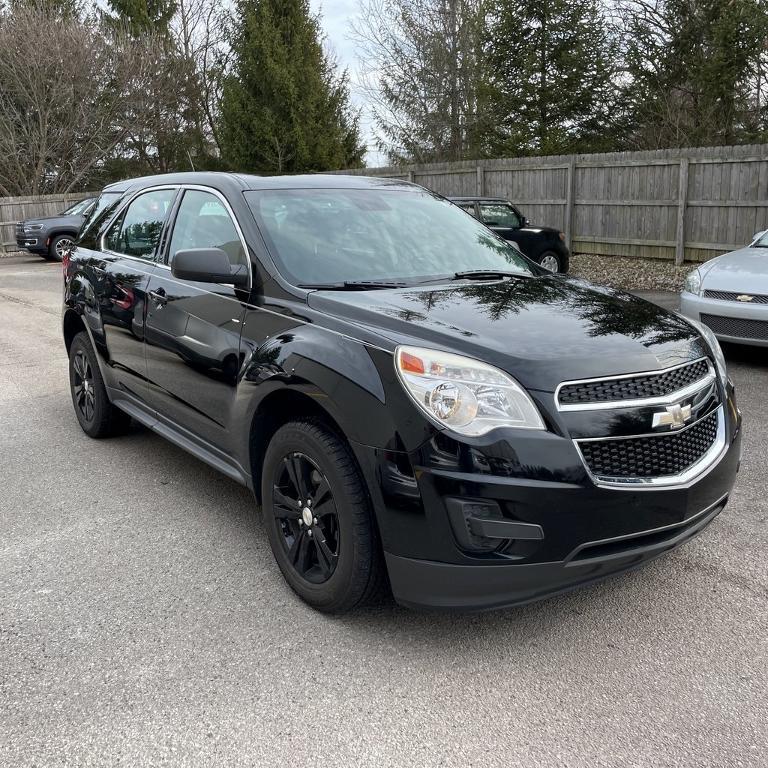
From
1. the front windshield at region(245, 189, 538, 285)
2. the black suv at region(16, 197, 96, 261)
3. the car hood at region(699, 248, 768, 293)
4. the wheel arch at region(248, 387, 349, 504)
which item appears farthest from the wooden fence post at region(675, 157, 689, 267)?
the black suv at region(16, 197, 96, 261)

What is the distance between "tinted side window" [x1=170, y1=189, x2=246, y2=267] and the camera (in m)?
3.74

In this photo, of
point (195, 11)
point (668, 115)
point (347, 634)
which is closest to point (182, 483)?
point (347, 634)

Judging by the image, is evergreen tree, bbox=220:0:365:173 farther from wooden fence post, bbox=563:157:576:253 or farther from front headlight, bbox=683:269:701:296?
front headlight, bbox=683:269:701:296

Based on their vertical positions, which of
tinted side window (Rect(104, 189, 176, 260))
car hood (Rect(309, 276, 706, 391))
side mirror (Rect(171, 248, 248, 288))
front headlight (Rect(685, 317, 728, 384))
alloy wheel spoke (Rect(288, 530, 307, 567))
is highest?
tinted side window (Rect(104, 189, 176, 260))

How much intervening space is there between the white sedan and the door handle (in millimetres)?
4976

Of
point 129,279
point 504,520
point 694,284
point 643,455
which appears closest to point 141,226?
point 129,279

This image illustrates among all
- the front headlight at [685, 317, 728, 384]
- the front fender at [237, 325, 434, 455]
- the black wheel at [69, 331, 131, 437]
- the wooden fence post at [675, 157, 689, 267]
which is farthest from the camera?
the wooden fence post at [675, 157, 689, 267]

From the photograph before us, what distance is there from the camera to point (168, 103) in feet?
99.1

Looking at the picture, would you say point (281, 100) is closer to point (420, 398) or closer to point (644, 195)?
point (644, 195)

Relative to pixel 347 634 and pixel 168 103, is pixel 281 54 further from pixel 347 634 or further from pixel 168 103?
pixel 347 634

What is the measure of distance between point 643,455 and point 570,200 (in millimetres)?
15342

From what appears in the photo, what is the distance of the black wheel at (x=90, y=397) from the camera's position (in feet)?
17.3

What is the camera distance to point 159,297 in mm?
4227

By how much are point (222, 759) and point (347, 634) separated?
76cm
